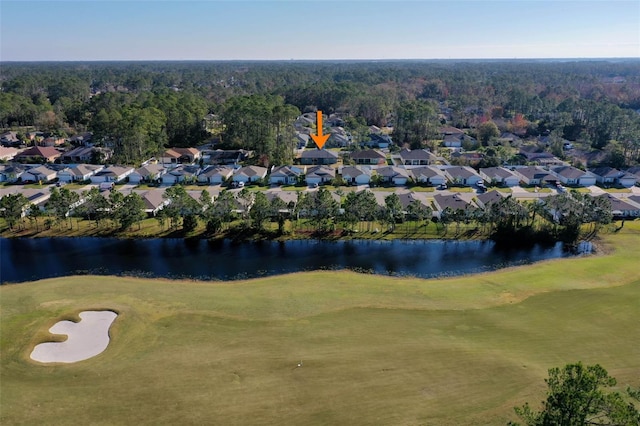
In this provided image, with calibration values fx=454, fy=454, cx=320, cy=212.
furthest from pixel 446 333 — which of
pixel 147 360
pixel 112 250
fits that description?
pixel 112 250

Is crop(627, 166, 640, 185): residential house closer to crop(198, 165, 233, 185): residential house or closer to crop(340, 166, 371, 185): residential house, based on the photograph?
crop(340, 166, 371, 185): residential house

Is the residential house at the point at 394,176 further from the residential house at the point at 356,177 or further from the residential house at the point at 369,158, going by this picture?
the residential house at the point at 369,158

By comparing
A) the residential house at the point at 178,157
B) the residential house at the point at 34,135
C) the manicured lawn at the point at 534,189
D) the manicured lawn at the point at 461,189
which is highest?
the residential house at the point at 34,135

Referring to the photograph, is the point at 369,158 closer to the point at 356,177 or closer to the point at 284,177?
the point at 356,177

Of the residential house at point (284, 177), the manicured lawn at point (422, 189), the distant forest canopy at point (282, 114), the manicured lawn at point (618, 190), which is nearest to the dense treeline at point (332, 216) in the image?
the manicured lawn at point (422, 189)

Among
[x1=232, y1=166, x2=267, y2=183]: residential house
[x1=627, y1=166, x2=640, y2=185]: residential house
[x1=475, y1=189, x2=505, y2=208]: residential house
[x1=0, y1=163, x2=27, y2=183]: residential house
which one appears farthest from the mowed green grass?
[x1=0, y1=163, x2=27, y2=183]: residential house

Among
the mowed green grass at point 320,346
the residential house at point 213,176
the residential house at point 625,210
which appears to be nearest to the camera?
the mowed green grass at point 320,346

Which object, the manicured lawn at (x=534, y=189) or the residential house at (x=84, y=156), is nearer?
the manicured lawn at (x=534, y=189)
